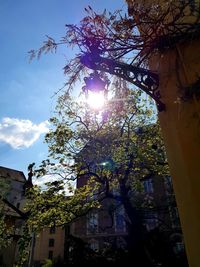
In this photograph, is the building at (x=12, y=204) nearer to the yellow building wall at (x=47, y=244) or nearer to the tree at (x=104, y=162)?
the tree at (x=104, y=162)

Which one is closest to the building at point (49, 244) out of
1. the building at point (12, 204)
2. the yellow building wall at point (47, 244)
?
the yellow building wall at point (47, 244)

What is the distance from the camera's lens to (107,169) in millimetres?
10656

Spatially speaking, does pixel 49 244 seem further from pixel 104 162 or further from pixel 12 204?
pixel 104 162

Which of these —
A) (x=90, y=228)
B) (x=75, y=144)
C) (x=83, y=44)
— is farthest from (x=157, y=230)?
(x=90, y=228)

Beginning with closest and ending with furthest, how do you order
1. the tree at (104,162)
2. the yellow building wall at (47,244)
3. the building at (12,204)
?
the tree at (104,162)
the building at (12,204)
the yellow building wall at (47,244)

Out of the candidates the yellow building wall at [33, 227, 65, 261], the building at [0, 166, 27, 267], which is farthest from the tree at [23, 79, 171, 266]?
the yellow building wall at [33, 227, 65, 261]

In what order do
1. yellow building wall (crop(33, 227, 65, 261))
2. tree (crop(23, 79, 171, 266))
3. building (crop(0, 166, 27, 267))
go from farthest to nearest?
yellow building wall (crop(33, 227, 65, 261)), building (crop(0, 166, 27, 267)), tree (crop(23, 79, 171, 266))

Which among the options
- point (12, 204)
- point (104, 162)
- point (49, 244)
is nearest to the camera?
point (104, 162)

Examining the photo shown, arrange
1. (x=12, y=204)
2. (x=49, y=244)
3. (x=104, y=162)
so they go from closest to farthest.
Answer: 1. (x=104, y=162)
2. (x=12, y=204)
3. (x=49, y=244)

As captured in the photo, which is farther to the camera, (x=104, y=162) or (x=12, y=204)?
(x=12, y=204)

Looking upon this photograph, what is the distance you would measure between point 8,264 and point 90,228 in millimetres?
9179

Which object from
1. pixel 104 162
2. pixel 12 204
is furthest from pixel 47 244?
pixel 104 162

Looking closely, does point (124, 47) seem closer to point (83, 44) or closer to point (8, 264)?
point (83, 44)

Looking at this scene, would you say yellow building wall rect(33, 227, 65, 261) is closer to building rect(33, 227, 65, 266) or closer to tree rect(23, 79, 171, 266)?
building rect(33, 227, 65, 266)
